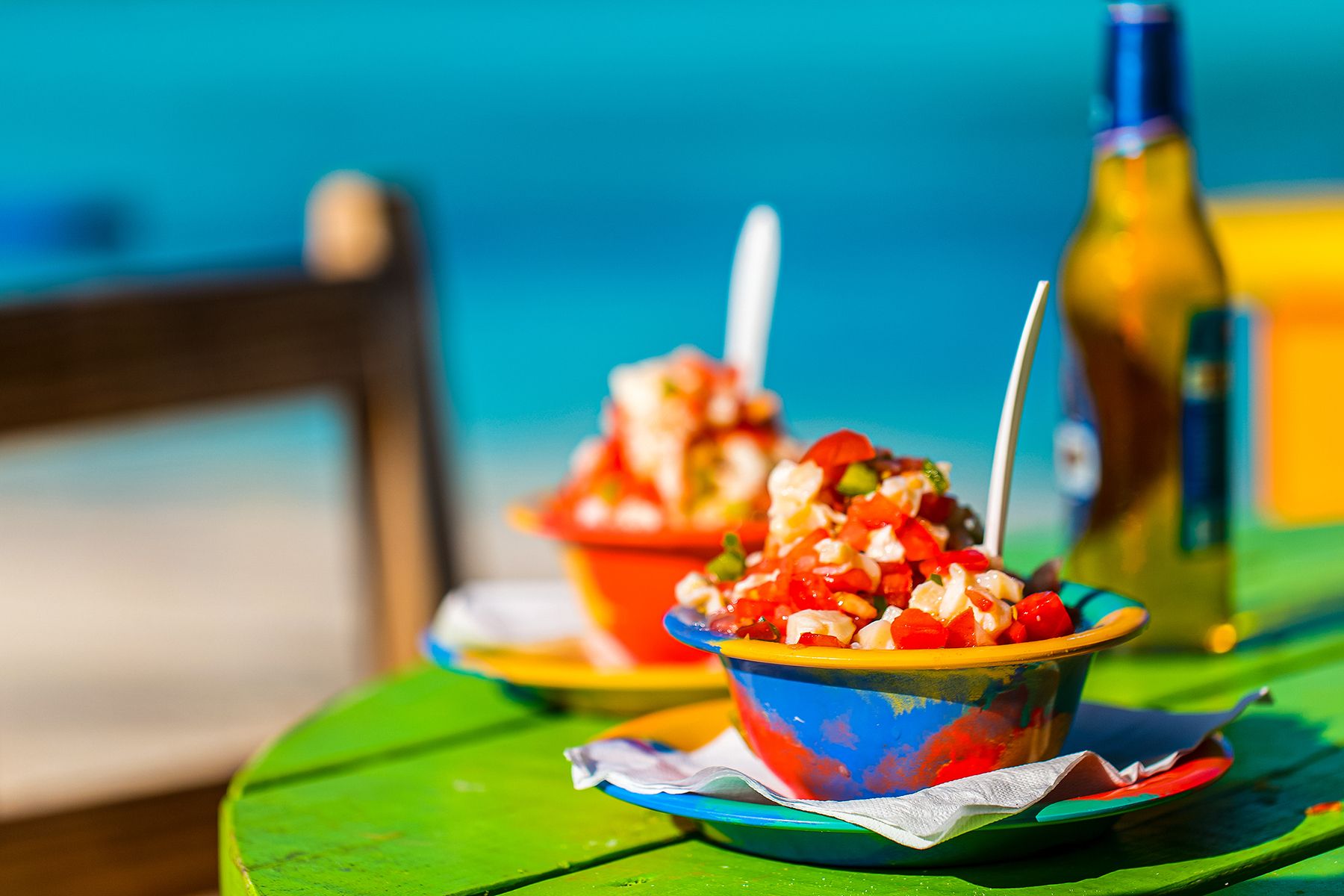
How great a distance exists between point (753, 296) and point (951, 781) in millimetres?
545

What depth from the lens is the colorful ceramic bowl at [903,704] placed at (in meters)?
0.63

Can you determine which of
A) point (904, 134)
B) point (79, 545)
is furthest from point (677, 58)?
point (79, 545)

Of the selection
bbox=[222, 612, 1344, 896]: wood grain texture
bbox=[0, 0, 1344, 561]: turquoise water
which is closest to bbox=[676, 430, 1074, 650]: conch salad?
bbox=[222, 612, 1344, 896]: wood grain texture

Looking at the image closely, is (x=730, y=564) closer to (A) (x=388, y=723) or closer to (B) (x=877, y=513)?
(B) (x=877, y=513)

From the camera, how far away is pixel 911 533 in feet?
2.29

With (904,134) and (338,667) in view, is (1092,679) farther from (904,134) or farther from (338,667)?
(904,134)

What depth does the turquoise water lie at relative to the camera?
988 cm

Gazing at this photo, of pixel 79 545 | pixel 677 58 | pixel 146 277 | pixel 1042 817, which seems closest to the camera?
pixel 1042 817

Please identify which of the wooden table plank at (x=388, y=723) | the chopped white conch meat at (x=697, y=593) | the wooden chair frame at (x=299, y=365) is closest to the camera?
the chopped white conch meat at (x=697, y=593)

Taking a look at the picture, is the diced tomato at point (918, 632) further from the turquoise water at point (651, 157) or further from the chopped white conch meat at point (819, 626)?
the turquoise water at point (651, 157)

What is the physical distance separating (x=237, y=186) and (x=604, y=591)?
55.2 feet

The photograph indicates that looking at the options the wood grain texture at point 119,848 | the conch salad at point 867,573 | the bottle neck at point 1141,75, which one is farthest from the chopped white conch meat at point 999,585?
the wood grain texture at point 119,848

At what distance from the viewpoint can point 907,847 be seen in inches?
26.1

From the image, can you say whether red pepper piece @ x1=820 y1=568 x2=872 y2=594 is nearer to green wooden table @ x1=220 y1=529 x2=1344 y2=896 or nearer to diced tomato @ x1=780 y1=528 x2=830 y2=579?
diced tomato @ x1=780 y1=528 x2=830 y2=579
